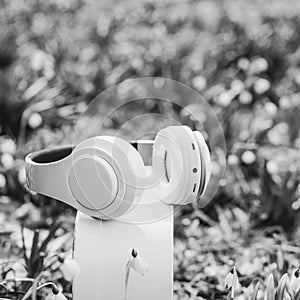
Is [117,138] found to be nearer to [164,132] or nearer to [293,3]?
[164,132]

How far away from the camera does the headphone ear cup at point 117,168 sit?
238cm

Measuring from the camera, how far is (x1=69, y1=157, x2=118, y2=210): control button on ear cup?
2383mm

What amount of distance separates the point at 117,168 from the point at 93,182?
87 mm

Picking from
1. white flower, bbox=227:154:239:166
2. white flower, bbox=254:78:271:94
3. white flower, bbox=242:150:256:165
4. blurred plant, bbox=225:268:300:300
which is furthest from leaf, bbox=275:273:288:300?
white flower, bbox=254:78:271:94

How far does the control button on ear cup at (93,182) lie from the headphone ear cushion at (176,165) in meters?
0.16

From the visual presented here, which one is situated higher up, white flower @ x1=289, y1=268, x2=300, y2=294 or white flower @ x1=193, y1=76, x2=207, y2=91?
white flower @ x1=193, y1=76, x2=207, y2=91

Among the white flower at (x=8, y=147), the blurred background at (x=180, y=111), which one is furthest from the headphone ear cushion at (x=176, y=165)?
the white flower at (x=8, y=147)

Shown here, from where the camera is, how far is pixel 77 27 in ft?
18.1

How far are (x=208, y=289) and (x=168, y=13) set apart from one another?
3176mm

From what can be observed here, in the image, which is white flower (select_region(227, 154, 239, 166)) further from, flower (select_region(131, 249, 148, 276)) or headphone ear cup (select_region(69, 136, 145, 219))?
flower (select_region(131, 249, 148, 276))

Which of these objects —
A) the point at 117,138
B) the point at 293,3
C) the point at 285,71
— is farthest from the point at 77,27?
the point at 117,138

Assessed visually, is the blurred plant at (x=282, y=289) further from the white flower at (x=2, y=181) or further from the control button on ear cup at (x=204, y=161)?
the white flower at (x=2, y=181)

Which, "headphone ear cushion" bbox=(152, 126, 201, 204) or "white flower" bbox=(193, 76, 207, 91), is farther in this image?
"white flower" bbox=(193, 76, 207, 91)

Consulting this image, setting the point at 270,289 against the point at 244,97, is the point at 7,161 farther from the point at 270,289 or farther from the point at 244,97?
the point at 270,289
